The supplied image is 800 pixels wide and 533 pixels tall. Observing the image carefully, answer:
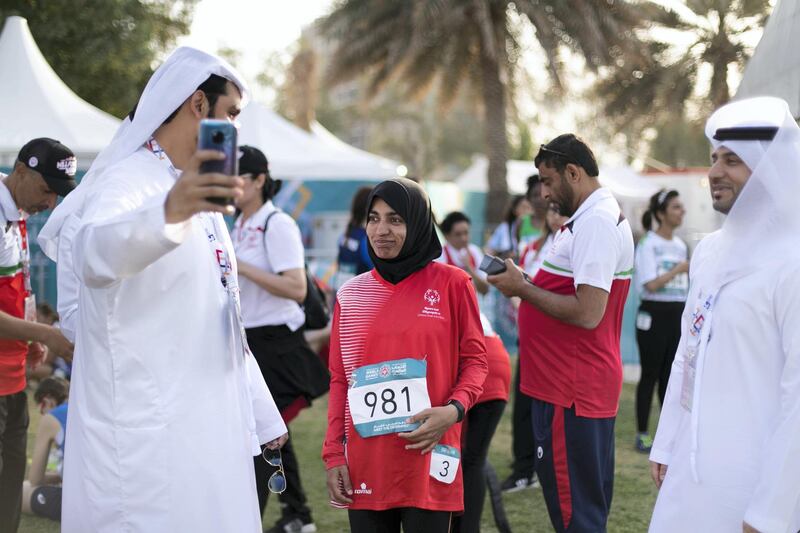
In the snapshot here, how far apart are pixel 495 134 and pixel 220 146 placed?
19.2 m

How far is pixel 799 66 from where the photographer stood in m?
4.89

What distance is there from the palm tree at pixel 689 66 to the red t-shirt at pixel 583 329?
62.8 feet

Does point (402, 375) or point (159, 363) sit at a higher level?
point (159, 363)

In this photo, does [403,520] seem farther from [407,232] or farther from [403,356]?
[407,232]

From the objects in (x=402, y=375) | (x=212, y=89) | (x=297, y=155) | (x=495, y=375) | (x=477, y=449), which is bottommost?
(x=477, y=449)

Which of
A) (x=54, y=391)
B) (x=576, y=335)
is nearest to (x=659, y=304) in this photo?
(x=576, y=335)

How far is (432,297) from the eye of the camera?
133 inches

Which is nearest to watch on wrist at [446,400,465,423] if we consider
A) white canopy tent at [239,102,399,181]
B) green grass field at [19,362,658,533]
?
green grass field at [19,362,658,533]

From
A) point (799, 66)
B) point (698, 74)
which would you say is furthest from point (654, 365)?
point (698, 74)

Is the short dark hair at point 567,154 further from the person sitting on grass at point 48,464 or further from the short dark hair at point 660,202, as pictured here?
the short dark hair at point 660,202

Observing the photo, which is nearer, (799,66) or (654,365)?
(799,66)

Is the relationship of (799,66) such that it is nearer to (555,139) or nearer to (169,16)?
(555,139)

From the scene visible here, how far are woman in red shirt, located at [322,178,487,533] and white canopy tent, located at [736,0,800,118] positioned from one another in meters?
2.53

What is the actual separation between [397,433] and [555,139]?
1734 mm
